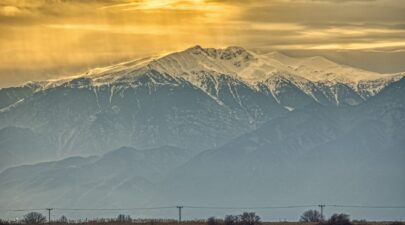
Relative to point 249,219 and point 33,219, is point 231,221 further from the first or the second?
point 33,219

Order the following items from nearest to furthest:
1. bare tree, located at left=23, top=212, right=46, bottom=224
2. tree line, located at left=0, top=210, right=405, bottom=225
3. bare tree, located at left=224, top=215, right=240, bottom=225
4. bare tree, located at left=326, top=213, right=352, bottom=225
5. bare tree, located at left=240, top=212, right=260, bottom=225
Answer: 1. bare tree, located at left=326, top=213, right=352, bottom=225
2. tree line, located at left=0, top=210, right=405, bottom=225
3. bare tree, located at left=224, top=215, right=240, bottom=225
4. bare tree, located at left=240, top=212, right=260, bottom=225
5. bare tree, located at left=23, top=212, right=46, bottom=224

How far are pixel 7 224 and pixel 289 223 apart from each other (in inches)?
842

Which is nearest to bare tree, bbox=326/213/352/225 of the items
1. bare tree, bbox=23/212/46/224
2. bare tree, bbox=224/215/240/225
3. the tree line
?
the tree line

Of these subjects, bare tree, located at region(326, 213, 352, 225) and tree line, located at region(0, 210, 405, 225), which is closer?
bare tree, located at region(326, 213, 352, 225)

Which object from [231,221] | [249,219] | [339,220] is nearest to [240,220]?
[249,219]

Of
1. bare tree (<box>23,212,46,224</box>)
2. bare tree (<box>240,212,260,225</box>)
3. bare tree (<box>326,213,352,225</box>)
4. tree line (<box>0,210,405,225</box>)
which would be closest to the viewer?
bare tree (<box>326,213,352,225</box>)

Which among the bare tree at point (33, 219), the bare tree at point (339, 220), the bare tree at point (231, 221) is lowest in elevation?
the bare tree at point (339, 220)

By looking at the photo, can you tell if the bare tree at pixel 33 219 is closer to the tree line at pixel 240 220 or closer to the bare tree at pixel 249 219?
the tree line at pixel 240 220

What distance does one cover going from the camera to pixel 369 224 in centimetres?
11912

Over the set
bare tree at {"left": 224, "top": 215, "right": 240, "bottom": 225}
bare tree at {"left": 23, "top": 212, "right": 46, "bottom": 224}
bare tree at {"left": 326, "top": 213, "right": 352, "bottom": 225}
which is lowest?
bare tree at {"left": 326, "top": 213, "right": 352, "bottom": 225}

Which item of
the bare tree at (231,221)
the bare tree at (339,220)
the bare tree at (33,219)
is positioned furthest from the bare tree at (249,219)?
the bare tree at (33,219)

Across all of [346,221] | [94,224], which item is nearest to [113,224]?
[94,224]

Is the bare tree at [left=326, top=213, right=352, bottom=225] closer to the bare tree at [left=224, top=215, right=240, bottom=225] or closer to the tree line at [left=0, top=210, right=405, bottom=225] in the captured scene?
the tree line at [left=0, top=210, right=405, bottom=225]

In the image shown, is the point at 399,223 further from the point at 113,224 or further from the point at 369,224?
the point at 113,224
